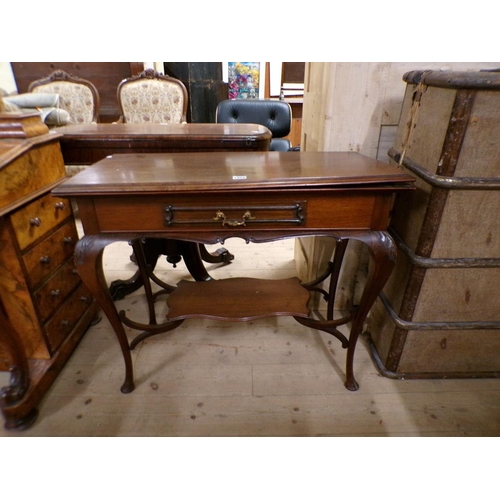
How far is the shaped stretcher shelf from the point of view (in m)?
1.26

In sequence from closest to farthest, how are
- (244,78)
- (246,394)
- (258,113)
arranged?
(246,394) → (258,113) → (244,78)

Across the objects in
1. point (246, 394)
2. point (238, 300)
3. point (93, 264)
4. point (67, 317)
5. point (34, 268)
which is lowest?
point (246, 394)

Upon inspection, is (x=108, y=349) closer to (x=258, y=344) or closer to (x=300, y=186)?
(x=258, y=344)

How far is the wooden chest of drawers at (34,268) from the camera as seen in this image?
42.4 inches

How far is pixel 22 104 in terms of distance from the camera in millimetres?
2865

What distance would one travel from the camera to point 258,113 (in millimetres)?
2912

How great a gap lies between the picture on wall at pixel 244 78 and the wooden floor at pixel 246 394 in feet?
14.0

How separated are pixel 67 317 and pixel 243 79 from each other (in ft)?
14.7

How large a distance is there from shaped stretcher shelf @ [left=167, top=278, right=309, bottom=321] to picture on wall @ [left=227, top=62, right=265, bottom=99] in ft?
13.5

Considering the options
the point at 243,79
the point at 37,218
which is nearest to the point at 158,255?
the point at 37,218

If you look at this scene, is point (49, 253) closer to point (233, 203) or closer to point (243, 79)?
point (233, 203)

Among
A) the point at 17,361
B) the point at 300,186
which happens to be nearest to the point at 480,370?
the point at 300,186

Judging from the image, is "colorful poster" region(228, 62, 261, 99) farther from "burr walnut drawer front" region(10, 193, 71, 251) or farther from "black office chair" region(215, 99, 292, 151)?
"burr walnut drawer front" region(10, 193, 71, 251)

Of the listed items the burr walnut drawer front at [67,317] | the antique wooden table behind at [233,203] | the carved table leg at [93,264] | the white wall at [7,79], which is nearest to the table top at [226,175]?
the antique wooden table behind at [233,203]
